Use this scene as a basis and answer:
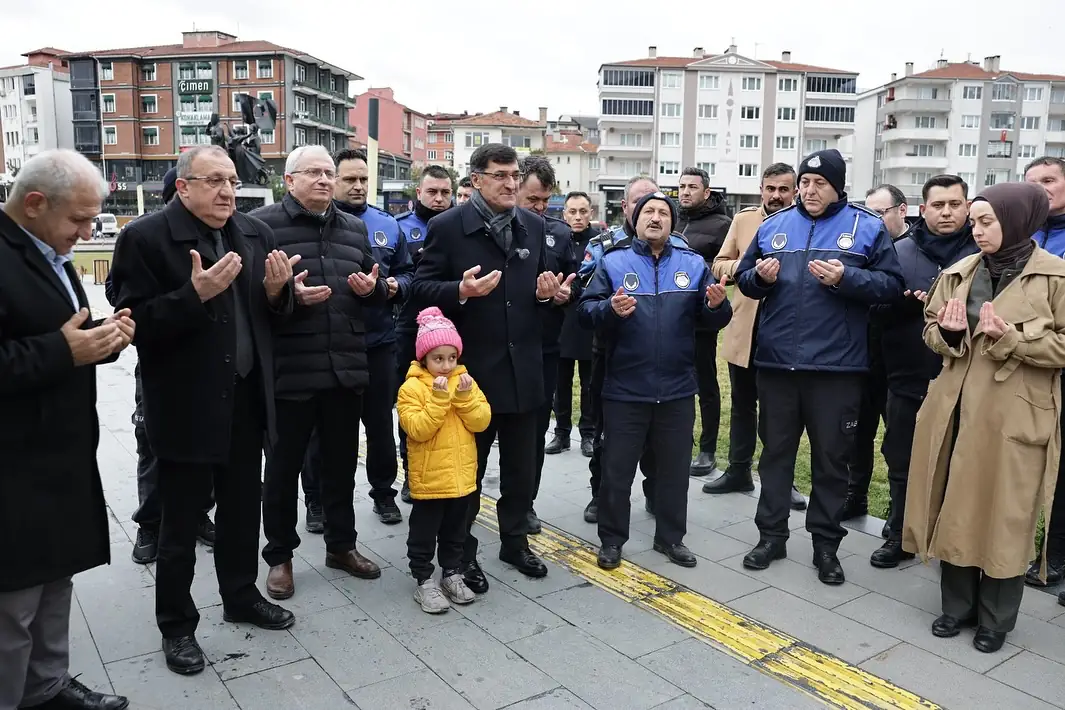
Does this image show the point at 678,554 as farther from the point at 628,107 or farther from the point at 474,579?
the point at 628,107

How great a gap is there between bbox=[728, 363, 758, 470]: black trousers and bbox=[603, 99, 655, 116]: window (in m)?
70.4

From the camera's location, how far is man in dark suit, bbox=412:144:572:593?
15.1 ft

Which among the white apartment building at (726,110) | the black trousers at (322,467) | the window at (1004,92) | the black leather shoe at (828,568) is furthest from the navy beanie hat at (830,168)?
the window at (1004,92)

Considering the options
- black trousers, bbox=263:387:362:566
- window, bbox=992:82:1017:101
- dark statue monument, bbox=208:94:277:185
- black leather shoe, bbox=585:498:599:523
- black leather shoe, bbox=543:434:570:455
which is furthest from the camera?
window, bbox=992:82:1017:101

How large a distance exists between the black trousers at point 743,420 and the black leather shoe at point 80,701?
4.64m

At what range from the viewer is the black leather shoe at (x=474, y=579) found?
4.58 m

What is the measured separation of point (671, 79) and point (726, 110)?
5619mm

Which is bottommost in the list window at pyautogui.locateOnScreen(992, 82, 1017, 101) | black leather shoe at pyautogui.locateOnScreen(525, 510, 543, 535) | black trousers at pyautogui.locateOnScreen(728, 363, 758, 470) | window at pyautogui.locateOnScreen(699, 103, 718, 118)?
black leather shoe at pyautogui.locateOnScreen(525, 510, 543, 535)

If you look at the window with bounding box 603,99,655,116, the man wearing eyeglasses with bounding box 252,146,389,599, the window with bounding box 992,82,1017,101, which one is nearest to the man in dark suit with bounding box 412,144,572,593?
the man wearing eyeglasses with bounding box 252,146,389,599

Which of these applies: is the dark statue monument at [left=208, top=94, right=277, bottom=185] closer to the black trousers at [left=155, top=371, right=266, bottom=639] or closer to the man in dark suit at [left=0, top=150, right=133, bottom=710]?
the black trousers at [left=155, top=371, right=266, bottom=639]

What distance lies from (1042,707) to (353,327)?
12.4 feet

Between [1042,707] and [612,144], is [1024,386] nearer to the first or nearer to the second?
[1042,707]

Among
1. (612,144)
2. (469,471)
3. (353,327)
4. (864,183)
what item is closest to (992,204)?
(469,471)

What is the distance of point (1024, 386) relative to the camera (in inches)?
155
